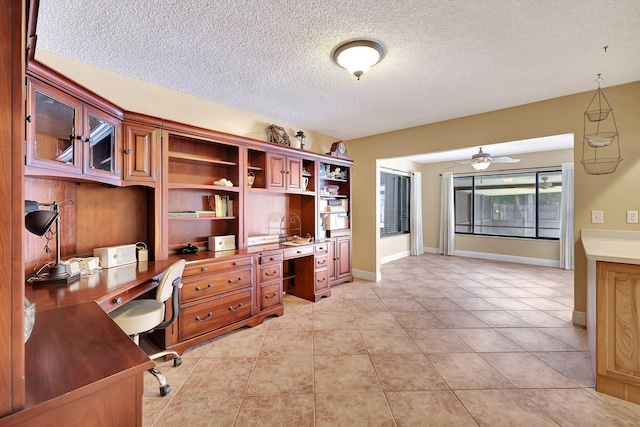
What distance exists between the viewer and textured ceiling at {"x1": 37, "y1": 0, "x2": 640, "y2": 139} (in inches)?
68.0

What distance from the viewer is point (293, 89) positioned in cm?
290

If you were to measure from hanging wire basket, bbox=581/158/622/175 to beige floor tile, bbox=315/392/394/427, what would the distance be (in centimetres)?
305

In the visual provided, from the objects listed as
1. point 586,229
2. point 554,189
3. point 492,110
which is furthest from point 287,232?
point 554,189

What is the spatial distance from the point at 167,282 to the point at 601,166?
4.17 m

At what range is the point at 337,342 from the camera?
2596 millimetres

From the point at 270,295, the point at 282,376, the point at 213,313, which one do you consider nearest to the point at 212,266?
the point at 213,313

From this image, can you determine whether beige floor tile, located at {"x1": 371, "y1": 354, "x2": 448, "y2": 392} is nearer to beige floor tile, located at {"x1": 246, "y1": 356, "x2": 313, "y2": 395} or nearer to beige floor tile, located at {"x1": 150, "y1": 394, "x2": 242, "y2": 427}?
beige floor tile, located at {"x1": 246, "y1": 356, "x2": 313, "y2": 395}

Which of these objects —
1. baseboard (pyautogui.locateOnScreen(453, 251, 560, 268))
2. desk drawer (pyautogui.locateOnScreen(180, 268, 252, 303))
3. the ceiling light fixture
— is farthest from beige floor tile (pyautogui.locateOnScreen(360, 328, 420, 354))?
baseboard (pyautogui.locateOnScreen(453, 251, 560, 268))

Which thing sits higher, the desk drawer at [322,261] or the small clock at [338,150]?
the small clock at [338,150]

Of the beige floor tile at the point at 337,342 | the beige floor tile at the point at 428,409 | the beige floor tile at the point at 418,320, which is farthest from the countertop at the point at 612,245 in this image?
the beige floor tile at the point at 337,342

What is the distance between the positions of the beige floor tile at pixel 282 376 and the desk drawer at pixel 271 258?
1.04 meters

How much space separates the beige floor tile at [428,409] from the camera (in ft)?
5.34

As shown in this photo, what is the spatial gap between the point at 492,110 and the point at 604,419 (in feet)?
10.5

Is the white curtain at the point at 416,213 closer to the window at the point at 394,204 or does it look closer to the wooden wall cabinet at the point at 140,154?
the window at the point at 394,204
